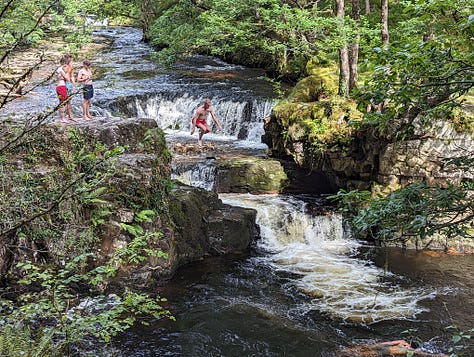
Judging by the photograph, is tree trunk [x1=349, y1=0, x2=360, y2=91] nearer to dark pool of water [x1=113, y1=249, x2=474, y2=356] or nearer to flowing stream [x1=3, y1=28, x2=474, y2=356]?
flowing stream [x1=3, y1=28, x2=474, y2=356]

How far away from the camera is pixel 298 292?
29.3 ft

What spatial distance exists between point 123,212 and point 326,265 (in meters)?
4.63

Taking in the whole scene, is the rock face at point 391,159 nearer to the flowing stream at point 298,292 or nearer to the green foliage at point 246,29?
the flowing stream at point 298,292

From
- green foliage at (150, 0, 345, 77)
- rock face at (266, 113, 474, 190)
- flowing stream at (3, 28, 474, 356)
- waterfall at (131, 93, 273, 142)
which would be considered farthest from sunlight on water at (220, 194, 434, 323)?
waterfall at (131, 93, 273, 142)

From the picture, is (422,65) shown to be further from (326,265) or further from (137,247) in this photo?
(326,265)

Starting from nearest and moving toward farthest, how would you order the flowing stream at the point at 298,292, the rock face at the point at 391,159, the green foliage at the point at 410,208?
the green foliage at the point at 410,208, the flowing stream at the point at 298,292, the rock face at the point at 391,159

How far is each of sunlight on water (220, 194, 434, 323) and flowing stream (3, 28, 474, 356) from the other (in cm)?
2

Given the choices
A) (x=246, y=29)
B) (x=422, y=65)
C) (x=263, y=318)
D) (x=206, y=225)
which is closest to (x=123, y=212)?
(x=206, y=225)

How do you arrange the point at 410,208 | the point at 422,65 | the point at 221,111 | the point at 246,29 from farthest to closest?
1. the point at 221,111
2. the point at 246,29
3. the point at 410,208
4. the point at 422,65

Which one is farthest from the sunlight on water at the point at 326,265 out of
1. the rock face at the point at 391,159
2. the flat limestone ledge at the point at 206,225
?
the rock face at the point at 391,159

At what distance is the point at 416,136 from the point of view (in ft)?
36.1

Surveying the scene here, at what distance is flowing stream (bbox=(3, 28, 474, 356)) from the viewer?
23.4 ft

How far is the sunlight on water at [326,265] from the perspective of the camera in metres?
8.34

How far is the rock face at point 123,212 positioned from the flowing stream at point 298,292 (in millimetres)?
551
